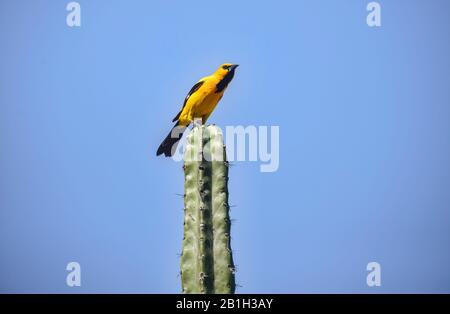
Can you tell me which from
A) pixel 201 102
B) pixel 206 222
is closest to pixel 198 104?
pixel 201 102

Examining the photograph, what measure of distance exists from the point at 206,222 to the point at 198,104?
3.50m

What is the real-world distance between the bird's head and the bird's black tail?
104 cm

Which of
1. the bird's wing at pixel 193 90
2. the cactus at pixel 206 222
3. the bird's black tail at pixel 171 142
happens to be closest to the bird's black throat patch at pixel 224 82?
the bird's wing at pixel 193 90

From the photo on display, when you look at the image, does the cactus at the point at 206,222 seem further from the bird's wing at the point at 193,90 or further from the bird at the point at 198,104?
the bird's wing at the point at 193,90

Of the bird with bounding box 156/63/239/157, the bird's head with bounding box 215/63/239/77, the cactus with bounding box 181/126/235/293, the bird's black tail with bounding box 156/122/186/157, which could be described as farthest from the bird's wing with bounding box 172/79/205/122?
the cactus with bounding box 181/126/235/293

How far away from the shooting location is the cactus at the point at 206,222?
5.86 metres

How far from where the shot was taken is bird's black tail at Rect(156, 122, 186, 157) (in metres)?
8.97

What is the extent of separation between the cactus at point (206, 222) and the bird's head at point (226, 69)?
3468mm
